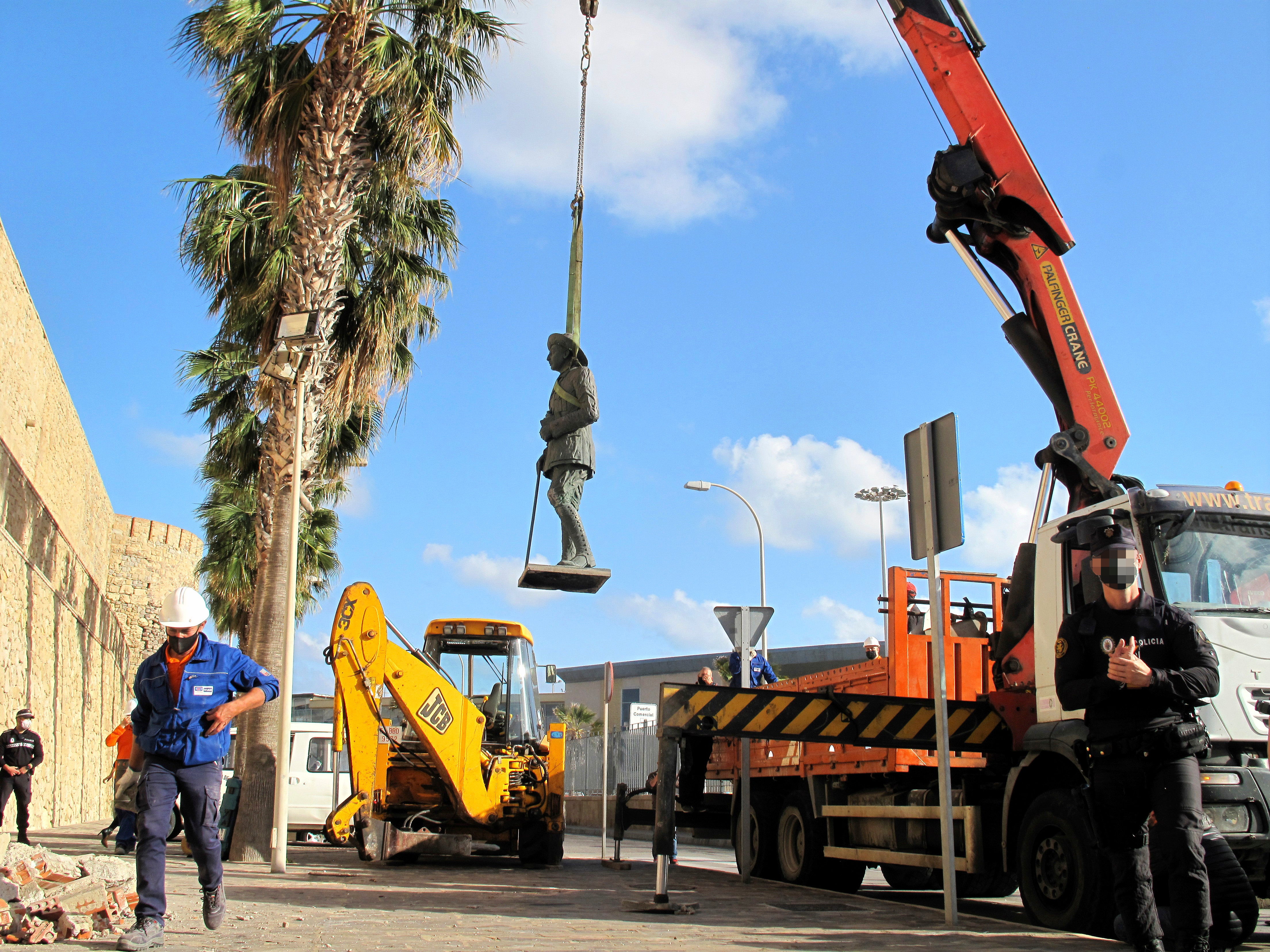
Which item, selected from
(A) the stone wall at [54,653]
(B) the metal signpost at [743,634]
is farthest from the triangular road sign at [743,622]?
(A) the stone wall at [54,653]

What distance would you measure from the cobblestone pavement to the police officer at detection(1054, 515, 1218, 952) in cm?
119

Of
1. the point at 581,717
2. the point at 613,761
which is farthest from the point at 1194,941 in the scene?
the point at 581,717

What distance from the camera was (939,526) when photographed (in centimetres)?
757

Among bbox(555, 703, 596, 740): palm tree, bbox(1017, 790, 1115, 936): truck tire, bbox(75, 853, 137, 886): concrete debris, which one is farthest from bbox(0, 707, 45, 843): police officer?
bbox(555, 703, 596, 740): palm tree

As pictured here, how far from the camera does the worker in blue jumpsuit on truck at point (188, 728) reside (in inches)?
234

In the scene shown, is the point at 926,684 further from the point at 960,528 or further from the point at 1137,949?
the point at 1137,949

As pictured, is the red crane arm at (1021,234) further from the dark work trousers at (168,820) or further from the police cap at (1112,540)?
the dark work trousers at (168,820)

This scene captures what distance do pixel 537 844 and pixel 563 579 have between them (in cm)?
410

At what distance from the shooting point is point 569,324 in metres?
10.2

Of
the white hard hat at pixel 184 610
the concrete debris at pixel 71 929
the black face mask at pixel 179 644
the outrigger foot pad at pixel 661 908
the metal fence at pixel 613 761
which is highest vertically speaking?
the white hard hat at pixel 184 610

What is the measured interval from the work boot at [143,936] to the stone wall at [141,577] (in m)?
36.7

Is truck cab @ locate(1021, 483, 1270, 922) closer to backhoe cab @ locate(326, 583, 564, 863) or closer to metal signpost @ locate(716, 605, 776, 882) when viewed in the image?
metal signpost @ locate(716, 605, 776, 882)

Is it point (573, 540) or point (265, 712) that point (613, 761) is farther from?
point (573, 540)

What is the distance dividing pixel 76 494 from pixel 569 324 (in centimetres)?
2017
